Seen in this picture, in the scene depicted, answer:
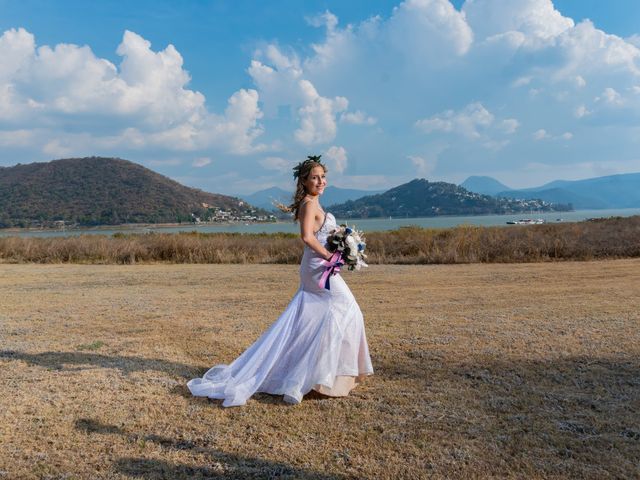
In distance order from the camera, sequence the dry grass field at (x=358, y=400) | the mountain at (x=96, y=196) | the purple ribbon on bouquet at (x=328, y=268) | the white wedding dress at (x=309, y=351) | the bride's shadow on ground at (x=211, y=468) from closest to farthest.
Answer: the bride's shadow on ground at (x=211, y=468) → the dry grass field at (x=358, y=400) → the white wedding dress at (x=309, y=351) → the purple ribbon on bouquet at (x=328, y=268) → the mountain at (x=96, y=196)

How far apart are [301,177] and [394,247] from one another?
2065 cm

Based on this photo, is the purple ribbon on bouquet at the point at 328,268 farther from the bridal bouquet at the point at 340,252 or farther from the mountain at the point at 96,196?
the mountain at the point at 96,196

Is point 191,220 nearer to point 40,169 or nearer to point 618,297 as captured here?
point 40,169

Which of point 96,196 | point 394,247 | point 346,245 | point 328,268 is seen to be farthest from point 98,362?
point 96,196

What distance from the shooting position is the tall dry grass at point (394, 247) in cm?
2267

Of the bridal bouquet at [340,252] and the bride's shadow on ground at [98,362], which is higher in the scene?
the bridal bouquet at [340,252]

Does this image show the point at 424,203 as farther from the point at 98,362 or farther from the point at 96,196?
the point at 98,362

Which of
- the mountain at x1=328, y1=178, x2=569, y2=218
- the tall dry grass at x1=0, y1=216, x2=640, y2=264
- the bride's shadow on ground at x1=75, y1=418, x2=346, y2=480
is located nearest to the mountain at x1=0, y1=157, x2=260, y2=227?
the mountain at x1=328, y1=178, x2=569, y2=218

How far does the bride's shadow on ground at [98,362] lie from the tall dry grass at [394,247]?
1711 centimetres

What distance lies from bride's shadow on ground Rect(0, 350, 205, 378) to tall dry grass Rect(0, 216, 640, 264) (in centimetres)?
1711

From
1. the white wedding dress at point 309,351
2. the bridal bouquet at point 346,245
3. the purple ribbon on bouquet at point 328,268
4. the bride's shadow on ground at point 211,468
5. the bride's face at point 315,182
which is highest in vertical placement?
the bride's face at point 315,182

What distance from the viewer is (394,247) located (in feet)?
85.9

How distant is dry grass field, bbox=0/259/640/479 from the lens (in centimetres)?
420

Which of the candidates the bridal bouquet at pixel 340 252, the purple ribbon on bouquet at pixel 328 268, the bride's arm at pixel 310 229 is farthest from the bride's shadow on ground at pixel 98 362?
the bride's arm at pixel 310 229
